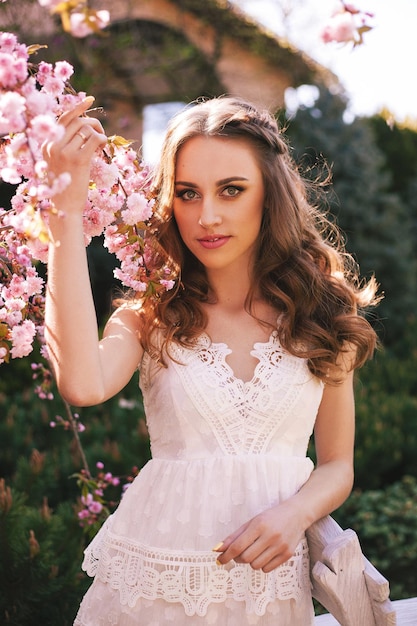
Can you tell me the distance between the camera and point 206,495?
5.69 ft

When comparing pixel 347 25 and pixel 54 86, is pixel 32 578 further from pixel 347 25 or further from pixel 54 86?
pixel 347 25

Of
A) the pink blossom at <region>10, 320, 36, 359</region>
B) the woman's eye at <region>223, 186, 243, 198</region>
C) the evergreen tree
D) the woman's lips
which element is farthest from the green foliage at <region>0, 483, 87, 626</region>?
the evergreen tree

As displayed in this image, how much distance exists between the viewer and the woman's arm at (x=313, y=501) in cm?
155

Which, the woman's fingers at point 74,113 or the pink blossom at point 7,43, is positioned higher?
the pink blossom at point 7,43

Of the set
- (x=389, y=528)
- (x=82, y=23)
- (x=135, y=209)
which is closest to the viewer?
(x=82, y=23)

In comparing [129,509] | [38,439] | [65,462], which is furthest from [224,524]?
[38,439]

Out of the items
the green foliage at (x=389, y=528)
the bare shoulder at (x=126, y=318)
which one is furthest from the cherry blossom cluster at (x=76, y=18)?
the green foliage at (x=389, y=528)

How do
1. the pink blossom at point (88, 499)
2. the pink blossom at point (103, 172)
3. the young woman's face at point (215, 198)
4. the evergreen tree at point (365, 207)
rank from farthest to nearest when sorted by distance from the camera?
the evergreen tree at point (365, 207)
the pink blossom at point (88, 499)
the young woman's face at point (215, 198)
the pink blossom at point (103, 172)

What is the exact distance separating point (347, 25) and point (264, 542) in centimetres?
103

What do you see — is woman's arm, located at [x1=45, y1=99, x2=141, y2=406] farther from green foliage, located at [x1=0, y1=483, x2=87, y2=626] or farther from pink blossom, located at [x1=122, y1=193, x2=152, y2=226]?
green foliage, located at [x1=0, y1=483, x2=87, y2=626]

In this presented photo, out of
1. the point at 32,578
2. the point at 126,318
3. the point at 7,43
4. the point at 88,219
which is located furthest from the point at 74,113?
the point at 32,578

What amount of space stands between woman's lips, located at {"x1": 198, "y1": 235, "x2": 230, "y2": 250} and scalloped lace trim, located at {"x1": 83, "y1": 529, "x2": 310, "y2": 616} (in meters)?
0.73

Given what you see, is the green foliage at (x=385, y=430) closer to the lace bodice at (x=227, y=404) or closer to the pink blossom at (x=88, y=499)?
the pink blossom at (x=88, y=499)

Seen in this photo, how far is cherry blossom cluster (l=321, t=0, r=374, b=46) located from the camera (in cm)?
121
